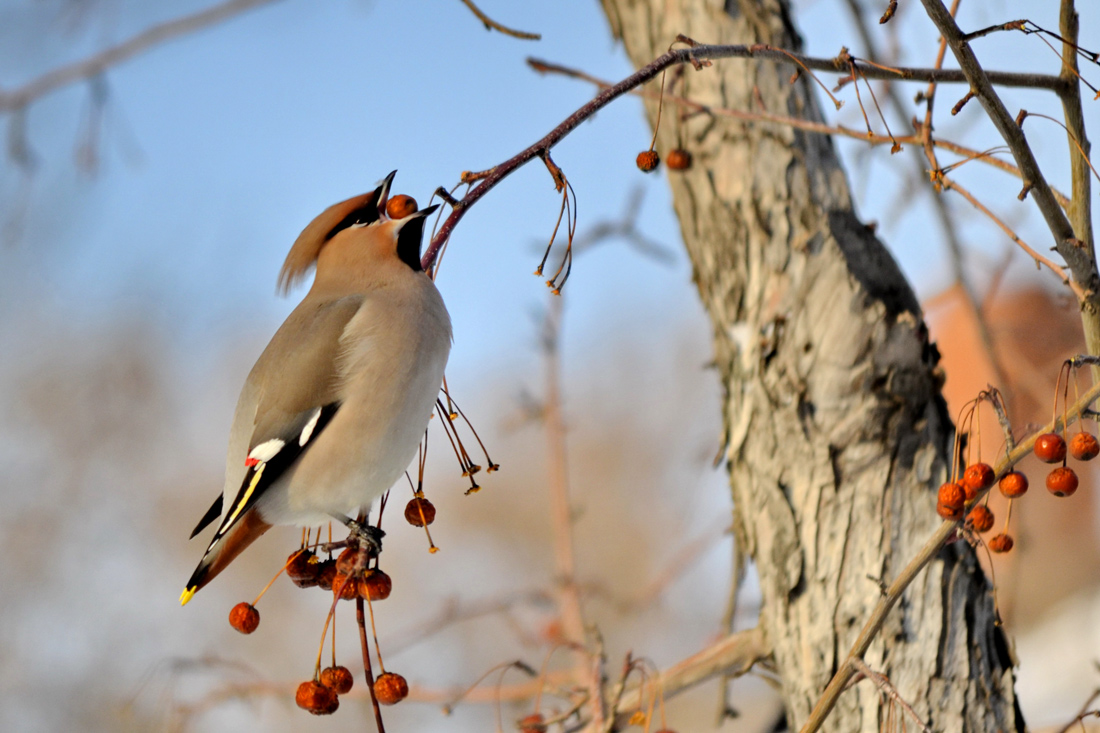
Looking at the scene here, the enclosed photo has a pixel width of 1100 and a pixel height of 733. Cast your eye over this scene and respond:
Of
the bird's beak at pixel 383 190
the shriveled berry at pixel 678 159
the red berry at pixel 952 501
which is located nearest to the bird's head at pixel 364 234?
the bird's beak at pixel 383 190

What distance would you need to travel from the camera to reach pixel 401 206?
1677 mm

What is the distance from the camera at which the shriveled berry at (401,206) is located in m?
1.67

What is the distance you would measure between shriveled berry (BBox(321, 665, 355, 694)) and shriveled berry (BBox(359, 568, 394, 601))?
4.6 inches

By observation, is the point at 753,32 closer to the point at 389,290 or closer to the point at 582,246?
A: the point at 582,246

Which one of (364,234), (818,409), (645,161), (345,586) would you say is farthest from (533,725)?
(645,161)

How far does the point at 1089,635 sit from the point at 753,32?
4162mm

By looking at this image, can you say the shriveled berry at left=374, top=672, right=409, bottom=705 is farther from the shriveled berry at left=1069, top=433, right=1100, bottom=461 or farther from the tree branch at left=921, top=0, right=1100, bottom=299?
the tree branch at left=921, top=0, right=1100, bottom=299

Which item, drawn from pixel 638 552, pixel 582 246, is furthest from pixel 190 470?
pixel 582 246

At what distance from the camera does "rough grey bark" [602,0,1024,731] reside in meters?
2.06

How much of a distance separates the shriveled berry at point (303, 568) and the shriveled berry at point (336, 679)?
0.16 m

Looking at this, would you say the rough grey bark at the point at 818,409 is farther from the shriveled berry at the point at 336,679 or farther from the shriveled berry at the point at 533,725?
the shriveled berry at the point at 336,679

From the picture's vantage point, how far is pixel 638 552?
7.04 m

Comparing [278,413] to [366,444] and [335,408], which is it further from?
[366,444]

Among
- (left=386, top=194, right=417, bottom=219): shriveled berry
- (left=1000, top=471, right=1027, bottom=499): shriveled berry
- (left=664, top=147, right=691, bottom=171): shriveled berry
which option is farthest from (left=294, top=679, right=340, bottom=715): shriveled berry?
(left=664, top=147, right=691, bottom=171): shriveled berry
